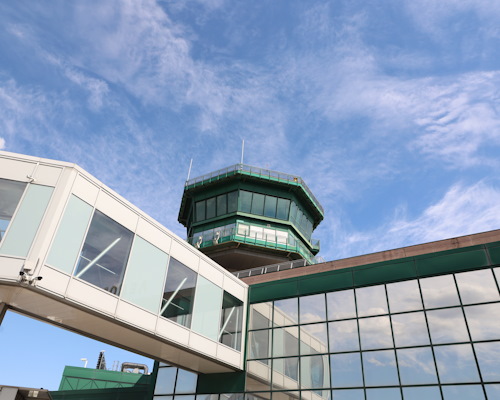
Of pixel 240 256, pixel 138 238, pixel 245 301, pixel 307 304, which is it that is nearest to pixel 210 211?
pixel 240 256

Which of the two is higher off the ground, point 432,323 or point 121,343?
point 432,323

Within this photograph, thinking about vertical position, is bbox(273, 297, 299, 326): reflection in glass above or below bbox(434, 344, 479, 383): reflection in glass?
above

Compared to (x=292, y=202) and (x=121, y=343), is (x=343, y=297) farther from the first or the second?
(x=292, y=202)

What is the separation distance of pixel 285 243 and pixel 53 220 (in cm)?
2789

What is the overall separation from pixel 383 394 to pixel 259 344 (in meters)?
6.84

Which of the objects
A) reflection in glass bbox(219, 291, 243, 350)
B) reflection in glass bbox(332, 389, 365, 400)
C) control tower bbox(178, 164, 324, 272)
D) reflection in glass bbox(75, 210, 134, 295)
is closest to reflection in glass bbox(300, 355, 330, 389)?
reflection in glass bbox(332, 389, 365, 400)

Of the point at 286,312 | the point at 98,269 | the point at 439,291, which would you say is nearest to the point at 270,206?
the point at 286,312

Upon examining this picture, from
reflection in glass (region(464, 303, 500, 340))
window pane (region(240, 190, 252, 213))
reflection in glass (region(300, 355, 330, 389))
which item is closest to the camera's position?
reflection in glass (region(464, 303, 500, 340))

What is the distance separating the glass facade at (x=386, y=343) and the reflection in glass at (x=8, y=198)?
1349cm

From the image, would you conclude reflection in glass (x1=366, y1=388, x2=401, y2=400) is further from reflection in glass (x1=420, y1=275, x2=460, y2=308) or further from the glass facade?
reflection in glass (x1=420, y1=275, x2=460, y2=308)

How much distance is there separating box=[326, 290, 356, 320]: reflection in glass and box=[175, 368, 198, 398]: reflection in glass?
27.1 feet

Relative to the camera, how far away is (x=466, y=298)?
16.8 m

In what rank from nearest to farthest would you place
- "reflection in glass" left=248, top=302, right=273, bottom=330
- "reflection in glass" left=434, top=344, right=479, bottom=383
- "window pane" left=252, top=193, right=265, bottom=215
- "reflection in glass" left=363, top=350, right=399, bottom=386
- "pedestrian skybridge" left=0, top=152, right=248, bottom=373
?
"pedestrian skybridge" left=0, top=152, right=248, bottom=373 < "reflection in glass" left=434, top=344, right=479, bottom=383 < "reflection in glass" left=363, top=350, right=399, bottom=386 < "reflection in glass" left=248, top=302, right=273, bottom=330 < "window pane" left=252, top=193, right=265, bottom=215

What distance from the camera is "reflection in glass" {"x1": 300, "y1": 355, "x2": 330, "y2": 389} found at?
18344 mm
